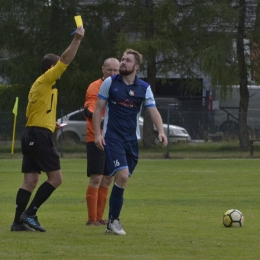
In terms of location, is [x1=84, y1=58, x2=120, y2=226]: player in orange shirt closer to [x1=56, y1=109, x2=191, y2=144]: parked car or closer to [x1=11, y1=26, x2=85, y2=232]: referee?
[x1=11, y1=26, x2=85, y2=232]: referee

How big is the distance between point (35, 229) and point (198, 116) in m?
18.3

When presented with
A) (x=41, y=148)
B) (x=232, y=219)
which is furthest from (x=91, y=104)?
(x=232, y=219)

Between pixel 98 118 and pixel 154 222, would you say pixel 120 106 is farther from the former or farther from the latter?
pixel 154 222

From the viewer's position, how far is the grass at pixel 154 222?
22.2ft

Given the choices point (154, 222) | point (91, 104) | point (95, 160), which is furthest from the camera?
point (154, 222)

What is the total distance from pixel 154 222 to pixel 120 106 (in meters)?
1.90

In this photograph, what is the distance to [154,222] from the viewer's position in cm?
913

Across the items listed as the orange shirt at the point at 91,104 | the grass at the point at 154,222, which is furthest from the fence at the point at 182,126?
the orange shirt at the point at 91,104

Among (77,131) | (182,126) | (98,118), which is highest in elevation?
(98,118)

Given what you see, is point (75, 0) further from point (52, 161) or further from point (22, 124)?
point (52, 161)

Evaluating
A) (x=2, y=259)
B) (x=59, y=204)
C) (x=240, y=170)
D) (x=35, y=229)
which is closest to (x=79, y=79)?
(x=240, y=170)

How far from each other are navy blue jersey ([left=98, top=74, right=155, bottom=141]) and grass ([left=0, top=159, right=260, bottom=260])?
3.54 feet

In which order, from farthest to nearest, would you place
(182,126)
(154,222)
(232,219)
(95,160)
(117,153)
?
(182,126), (154,222), (95,160), (232,219), (117,153)

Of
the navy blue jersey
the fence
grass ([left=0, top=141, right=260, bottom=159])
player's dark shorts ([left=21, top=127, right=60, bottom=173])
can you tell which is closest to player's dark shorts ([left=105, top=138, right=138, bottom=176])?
the navy blue jersey
